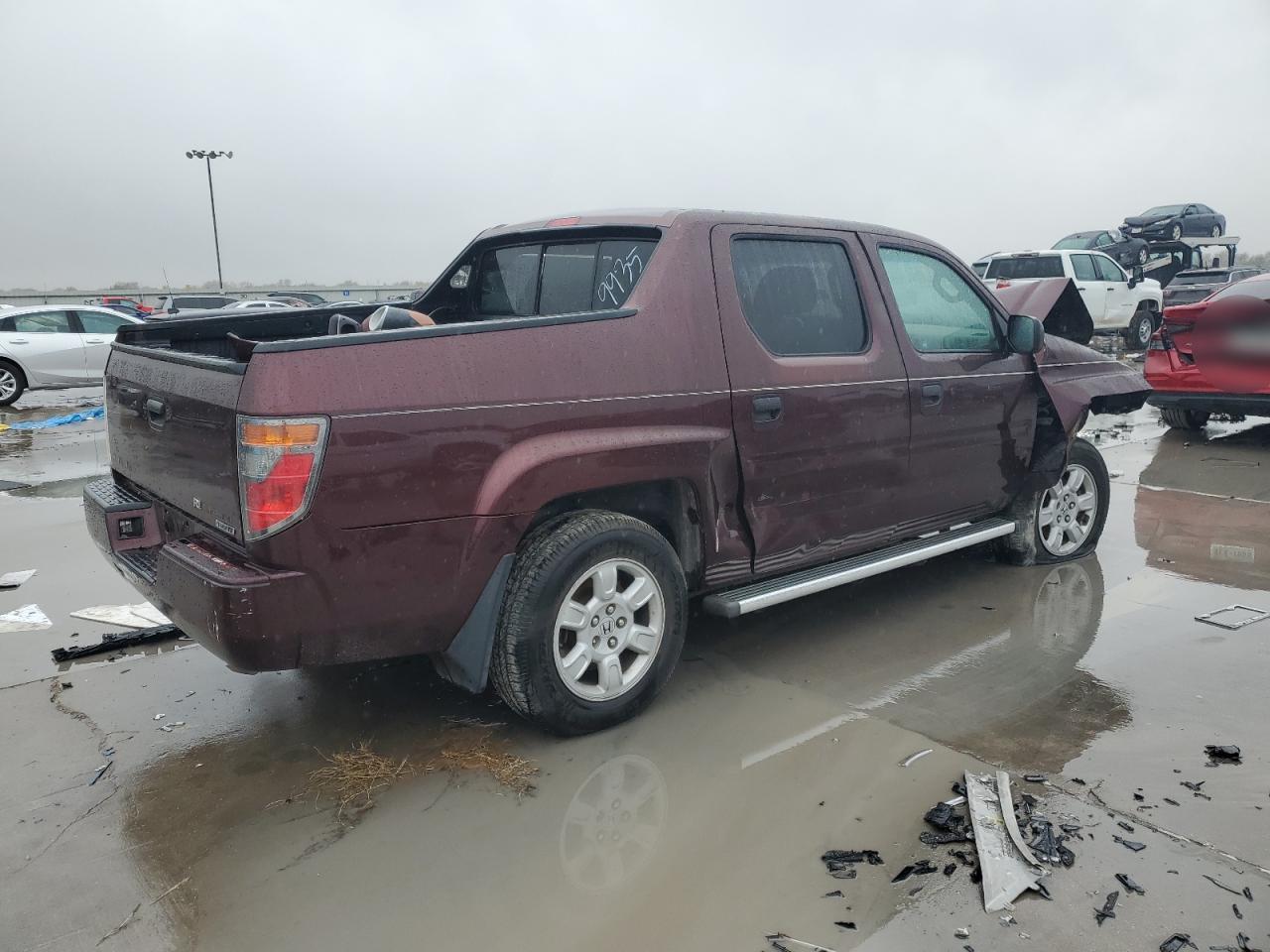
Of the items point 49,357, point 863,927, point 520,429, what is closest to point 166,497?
point 520,429

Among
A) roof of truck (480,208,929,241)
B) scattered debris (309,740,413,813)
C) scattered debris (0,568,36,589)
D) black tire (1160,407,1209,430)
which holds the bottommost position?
scattered debris (309,740,413,813)

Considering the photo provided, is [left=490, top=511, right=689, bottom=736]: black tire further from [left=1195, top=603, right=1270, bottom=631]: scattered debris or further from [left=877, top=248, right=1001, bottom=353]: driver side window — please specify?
[left=1195, top=603, right=1270, bottom=631]: scattered debris

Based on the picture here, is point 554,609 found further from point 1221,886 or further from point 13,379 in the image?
point 13,379

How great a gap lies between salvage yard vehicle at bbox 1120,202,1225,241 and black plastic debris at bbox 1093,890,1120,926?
2426 centimetres

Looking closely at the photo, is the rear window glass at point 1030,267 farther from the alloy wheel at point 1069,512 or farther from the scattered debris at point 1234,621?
the scattered debris at point 1234,621

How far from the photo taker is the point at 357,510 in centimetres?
276

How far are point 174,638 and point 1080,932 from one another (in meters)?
3.85

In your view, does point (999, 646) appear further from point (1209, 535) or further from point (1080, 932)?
point (1209, 535)

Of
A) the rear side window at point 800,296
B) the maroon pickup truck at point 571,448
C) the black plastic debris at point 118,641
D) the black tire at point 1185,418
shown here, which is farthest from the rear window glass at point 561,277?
the black tire at point 1185,418

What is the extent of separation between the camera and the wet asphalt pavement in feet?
7.86

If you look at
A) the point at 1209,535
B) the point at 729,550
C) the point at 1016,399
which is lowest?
the point at 1209,535

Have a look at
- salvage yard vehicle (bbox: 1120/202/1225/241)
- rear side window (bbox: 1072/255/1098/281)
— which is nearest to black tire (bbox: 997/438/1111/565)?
rear side window (bbox: 1072/255/1098/281)

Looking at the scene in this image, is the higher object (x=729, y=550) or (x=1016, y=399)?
(x=1016, y=399)

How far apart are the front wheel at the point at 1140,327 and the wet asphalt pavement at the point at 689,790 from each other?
15.0m
